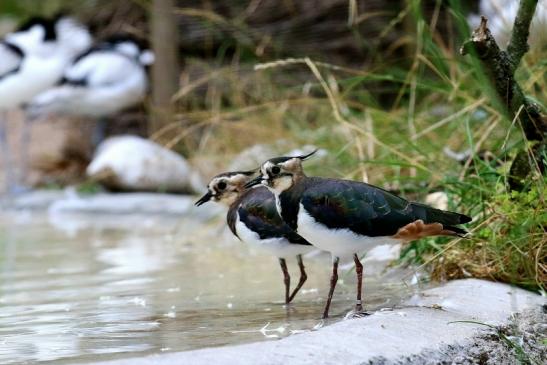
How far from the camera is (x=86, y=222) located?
857 cm

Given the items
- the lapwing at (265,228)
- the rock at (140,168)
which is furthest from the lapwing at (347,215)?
the rock at (140,168)

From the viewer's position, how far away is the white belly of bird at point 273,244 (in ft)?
14.5

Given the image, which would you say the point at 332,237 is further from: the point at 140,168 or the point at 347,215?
the point at 140,168

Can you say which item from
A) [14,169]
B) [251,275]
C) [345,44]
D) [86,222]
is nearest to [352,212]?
[251,275]

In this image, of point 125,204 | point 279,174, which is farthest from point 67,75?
point 279,174

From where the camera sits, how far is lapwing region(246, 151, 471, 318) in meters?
3.84

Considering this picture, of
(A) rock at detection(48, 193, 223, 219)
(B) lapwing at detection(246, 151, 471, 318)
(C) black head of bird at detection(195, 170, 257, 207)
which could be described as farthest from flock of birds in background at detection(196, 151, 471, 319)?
(A) rock at detection(48, 193, 223, 219)

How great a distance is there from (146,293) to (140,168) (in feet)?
15.2

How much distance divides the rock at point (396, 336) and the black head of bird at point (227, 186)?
4.10 feet

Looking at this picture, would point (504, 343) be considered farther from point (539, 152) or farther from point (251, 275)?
point (251, 275)

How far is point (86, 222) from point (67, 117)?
3.29m

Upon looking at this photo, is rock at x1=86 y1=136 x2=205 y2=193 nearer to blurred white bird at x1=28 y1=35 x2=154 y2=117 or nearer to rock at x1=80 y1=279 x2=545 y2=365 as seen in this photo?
blurred white bird at x1=28 y1=35 x2=154 y2=117

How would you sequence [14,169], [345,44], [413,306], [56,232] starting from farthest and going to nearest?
[14,169], [345,44], [56,232], [413,306]

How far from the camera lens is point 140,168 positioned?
950 cm
